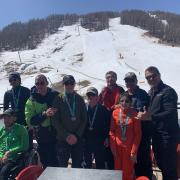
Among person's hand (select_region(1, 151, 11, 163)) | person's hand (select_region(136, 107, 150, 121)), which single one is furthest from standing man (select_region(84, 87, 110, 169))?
person's hand (select_region(1, 151, 11, 163))

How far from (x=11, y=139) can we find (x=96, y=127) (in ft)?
4.50

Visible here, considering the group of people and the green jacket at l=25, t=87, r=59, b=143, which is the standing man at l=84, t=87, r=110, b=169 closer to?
the group of people

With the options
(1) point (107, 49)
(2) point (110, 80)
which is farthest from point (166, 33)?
(2) point (110, 80)

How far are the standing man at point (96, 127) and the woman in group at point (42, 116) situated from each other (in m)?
0.62

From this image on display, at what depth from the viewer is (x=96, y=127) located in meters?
5.96

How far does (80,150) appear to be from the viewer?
19.7 feet

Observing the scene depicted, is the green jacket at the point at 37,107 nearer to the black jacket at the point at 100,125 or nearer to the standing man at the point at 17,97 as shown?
the standing man at the point at 17,97

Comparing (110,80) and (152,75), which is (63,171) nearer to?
(152,75)

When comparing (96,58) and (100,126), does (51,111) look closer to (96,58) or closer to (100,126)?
(100,126)

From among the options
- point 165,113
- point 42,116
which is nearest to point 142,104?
point 165,113

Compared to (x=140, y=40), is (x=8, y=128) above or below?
above

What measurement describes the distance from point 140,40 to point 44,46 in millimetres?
22525

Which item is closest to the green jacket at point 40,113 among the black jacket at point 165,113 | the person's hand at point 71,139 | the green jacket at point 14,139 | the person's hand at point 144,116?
the green jacket at point 14,139

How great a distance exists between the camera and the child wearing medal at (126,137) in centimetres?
542
